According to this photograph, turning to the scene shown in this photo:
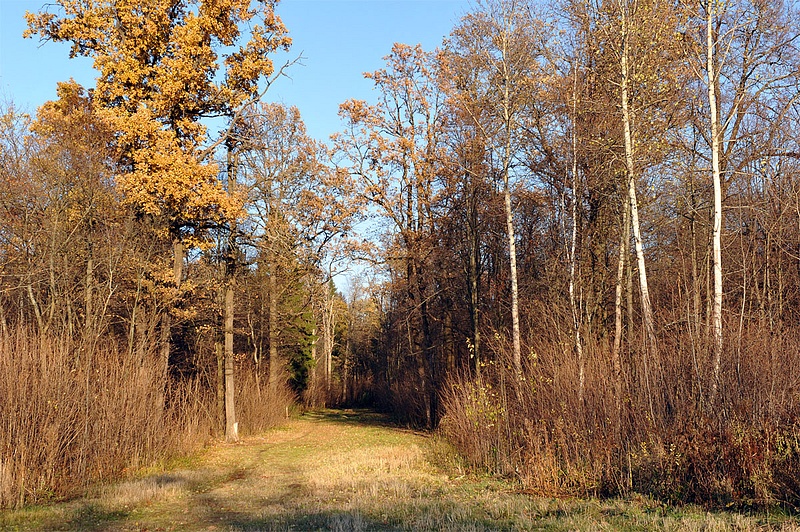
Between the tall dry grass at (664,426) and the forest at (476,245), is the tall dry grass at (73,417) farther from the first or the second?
the tall dry grass at (664,426)

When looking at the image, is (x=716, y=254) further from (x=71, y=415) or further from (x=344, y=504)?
(x=71, y=415)

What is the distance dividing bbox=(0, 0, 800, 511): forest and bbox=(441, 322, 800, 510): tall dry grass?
5 centimetres

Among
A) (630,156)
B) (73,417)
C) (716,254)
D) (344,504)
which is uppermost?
(630,156)

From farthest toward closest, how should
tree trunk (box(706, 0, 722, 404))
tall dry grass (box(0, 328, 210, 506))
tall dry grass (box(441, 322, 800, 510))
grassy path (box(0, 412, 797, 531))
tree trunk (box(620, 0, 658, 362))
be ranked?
1. tree trunk (box(620, 0, 658, 362))
2. tall dry grass (box(0, 328, 210, 506))
3. tree trunk (box(706, 0, 722, 404))
4. tall dry grass (box(441, 322, 800, 510))
5. grassy path (box(0, 412, 797, 531))

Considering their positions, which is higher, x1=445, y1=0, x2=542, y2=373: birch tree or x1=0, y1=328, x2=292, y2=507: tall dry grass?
x1=445, y1=0, x2=542, y2=373: birch tree

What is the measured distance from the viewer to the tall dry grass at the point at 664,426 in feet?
29.1

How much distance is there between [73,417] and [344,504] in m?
6.10

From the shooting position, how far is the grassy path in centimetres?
853

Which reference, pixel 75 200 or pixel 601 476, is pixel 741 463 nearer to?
pixel 601 476

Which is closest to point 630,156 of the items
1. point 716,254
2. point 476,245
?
point 716,254

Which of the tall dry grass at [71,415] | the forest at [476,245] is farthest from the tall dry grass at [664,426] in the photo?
the tall dry grass at [71,415]

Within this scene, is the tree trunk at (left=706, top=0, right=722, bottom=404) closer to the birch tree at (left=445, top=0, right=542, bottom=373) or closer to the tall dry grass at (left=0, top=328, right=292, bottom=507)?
the birch tree at (left=445, top=0, right=542, bottom=373)

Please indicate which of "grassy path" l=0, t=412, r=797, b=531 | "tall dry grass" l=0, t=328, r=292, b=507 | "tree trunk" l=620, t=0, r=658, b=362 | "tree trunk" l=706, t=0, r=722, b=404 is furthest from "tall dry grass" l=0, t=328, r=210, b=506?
"tree trunk" l=706, t=0, r=722, b=404

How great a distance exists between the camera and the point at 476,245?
24.6 metres
